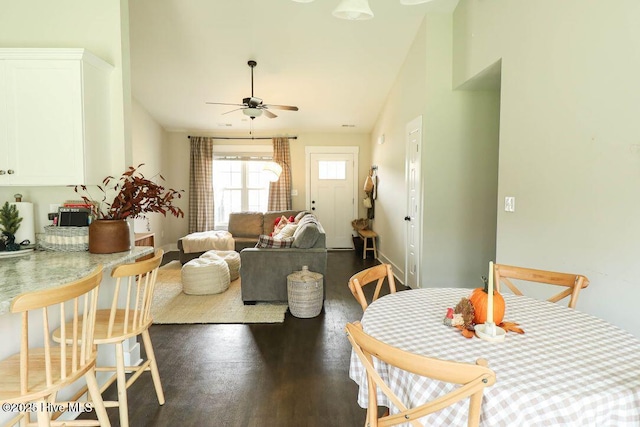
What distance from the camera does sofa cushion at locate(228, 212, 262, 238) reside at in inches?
257

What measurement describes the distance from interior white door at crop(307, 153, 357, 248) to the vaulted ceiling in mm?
1139

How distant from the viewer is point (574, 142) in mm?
2102

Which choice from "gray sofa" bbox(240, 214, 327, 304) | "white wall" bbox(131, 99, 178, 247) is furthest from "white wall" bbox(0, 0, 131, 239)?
"white wall" bbox(131, 99, 178, 247)

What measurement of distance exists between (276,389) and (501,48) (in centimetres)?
317

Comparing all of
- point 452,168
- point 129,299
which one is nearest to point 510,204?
point 452,168

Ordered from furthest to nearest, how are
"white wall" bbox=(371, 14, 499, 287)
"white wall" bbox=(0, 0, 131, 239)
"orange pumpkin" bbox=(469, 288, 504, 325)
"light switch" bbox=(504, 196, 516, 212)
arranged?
"white wall" bbox=(371, 14, 499, 287)
"light switch" bbox=(504, 196, 516, 212)
"white wall" bbox=(0, 0, 131, 239)
"orange pumpkin" bbox=(469, 288, 504, 325)

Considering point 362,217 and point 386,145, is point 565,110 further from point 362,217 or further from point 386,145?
point 362,217

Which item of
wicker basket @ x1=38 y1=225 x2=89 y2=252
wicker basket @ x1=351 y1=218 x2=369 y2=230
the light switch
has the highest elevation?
the light switch

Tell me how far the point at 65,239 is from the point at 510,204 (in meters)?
3.17

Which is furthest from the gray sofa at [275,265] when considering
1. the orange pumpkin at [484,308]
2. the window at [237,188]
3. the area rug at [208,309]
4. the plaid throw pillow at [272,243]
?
the window at [237,188]

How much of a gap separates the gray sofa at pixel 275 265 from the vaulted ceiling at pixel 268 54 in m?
2.47

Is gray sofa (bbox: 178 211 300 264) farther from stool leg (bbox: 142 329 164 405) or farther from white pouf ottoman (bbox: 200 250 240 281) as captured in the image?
stool leg (bbox: 142 329 164 405)

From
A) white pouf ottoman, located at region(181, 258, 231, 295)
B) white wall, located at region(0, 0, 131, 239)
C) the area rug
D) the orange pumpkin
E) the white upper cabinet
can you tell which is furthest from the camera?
white pouf ottoman, located at region(181, 258, 231, 295)

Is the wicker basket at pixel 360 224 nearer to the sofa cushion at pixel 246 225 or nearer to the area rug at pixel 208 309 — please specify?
the sofa cushion at pixel 246 225
